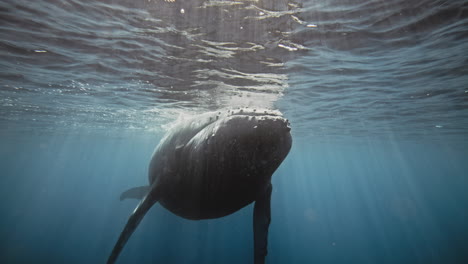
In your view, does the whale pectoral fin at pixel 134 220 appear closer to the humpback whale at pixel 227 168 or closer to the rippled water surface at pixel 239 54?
the humpback whale at pixel 227 168

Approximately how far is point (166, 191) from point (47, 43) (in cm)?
855

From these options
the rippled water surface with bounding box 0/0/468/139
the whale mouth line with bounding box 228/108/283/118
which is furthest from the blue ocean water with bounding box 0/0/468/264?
the whale mouth line with bounding box 228/108/283/118

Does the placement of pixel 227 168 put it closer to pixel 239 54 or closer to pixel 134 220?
pixel 134 220

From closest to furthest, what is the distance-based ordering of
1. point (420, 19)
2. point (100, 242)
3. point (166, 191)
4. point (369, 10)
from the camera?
point (166, 191) → point (369, 10) → point (420, 19) → point (100, 242)

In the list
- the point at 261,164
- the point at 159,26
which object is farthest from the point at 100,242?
the point at 261,164

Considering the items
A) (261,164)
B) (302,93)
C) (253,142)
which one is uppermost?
(302,93)

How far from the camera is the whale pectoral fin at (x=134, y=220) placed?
13.2 feet

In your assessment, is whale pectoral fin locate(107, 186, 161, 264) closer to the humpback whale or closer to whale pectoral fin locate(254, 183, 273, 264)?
the humpback whale

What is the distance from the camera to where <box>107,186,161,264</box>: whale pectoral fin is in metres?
4.04

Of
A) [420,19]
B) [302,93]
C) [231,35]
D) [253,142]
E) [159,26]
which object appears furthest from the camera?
[302,93]

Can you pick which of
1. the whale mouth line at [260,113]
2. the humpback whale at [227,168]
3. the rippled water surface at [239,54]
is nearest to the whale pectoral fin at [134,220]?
the humpback whale at [227,168]

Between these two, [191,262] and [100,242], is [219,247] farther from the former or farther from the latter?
[100,242]

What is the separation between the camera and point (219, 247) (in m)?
34.7

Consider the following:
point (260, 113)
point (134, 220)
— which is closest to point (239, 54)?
point (260, 113)
